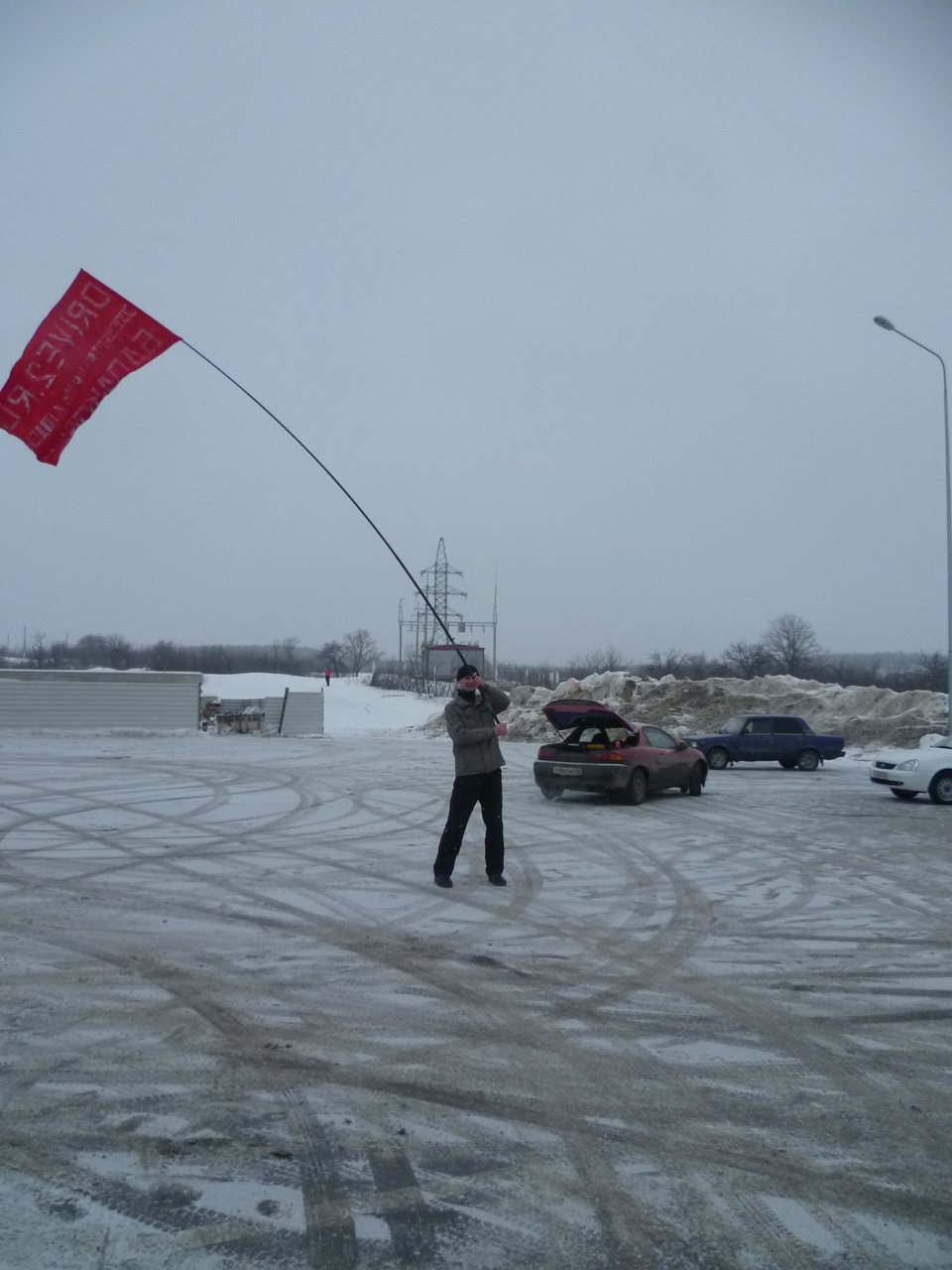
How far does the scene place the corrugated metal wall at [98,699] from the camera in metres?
28.6

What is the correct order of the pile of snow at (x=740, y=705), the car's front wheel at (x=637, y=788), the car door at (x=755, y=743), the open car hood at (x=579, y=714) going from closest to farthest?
the open car hood at (x=579, y=714)
the car's front wheel at (x=637, y=788)
the car door at (x=755, y=743)
the pile of snow at (x=740, y=705)

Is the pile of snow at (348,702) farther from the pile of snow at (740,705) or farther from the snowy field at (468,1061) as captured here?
the snowy field at (468,1061)

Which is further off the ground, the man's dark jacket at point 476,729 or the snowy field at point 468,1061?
the man's dark jacket at point 476,729

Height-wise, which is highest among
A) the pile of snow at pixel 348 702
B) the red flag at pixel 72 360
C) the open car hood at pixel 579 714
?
the red flag at pixel 72 360

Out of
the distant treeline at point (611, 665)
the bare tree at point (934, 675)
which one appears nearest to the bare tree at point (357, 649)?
the distant treeline at point (611, 665)

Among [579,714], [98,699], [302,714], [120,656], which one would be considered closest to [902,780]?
[579,714]

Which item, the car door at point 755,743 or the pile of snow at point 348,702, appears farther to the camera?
the pile of snow at point 348,702

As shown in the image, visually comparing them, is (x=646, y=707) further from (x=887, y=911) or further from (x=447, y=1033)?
(x=447, y=1033)

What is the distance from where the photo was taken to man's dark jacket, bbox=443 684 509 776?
28.6ft

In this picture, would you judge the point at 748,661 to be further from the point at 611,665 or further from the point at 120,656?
the point at 120,656

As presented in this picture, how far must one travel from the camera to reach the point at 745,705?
37.6m

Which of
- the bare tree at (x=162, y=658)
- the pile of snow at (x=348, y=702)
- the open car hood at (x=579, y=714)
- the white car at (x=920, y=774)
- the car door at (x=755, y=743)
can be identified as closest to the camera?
the open car hood at (x=579, y=714)

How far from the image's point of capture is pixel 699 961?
6598 mm

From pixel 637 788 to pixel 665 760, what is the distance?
114 cm
